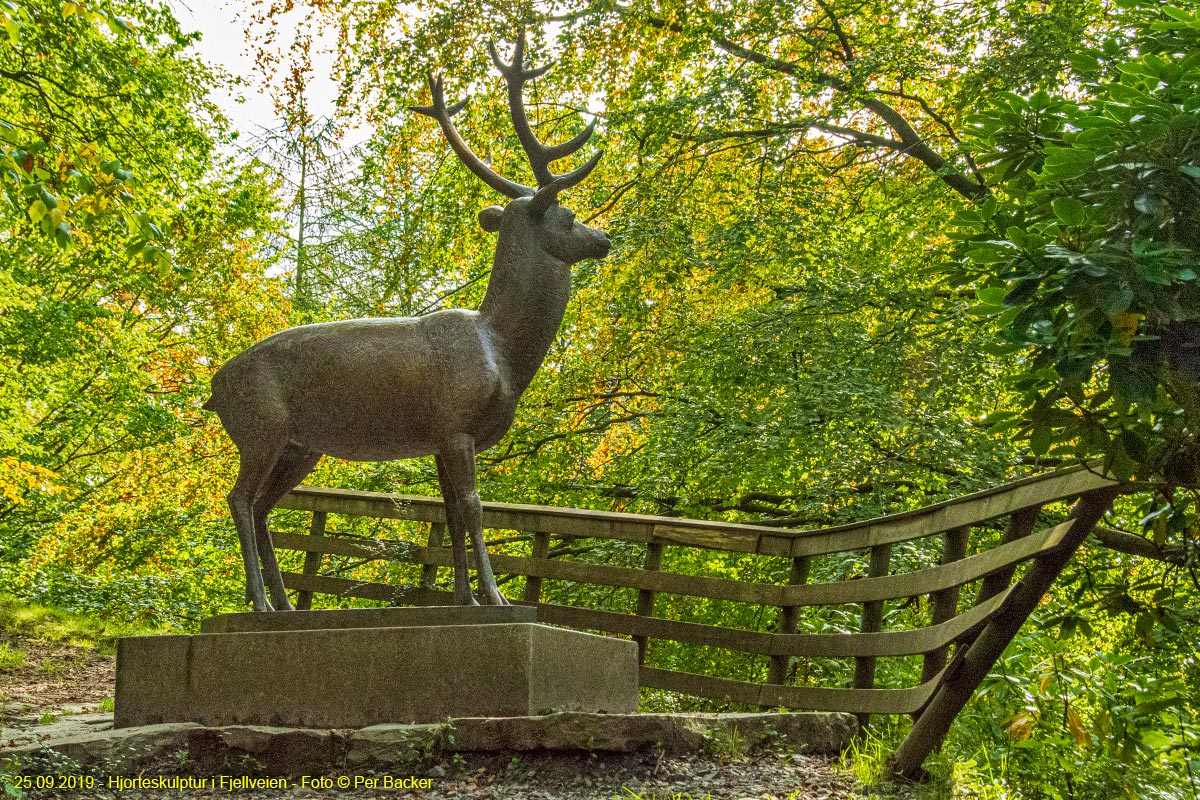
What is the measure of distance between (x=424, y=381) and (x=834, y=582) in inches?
108

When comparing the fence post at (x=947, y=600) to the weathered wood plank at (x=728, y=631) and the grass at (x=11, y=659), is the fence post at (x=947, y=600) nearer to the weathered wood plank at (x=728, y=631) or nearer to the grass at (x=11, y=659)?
the weathered wood plank at (x=728, y=631)

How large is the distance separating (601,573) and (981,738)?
2264 mm

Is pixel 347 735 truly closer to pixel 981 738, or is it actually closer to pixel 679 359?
pixel 981 738

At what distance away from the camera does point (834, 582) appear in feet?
19.4

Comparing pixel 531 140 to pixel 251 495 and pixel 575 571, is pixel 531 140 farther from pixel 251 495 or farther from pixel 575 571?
pixel 575 571

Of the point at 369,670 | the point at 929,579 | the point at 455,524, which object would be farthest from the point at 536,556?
the point at 929,579

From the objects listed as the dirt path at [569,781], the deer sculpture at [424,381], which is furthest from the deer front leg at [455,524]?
the dirt path at [569,781]

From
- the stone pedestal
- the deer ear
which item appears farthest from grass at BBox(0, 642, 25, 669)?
the deer ear

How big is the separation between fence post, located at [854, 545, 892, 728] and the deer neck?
194 centimetres

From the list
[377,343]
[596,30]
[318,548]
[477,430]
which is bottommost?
[318,548]

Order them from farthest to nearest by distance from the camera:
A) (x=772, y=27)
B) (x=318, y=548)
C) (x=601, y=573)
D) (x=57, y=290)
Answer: (x=57, y=290) → (x=772, y=27) → (x=318, y=548) → (x=601, y=573)

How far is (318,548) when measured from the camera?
22.6 feet

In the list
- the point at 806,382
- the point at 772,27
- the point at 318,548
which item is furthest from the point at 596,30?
the point at 318,548

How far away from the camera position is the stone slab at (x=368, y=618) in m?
4.34
